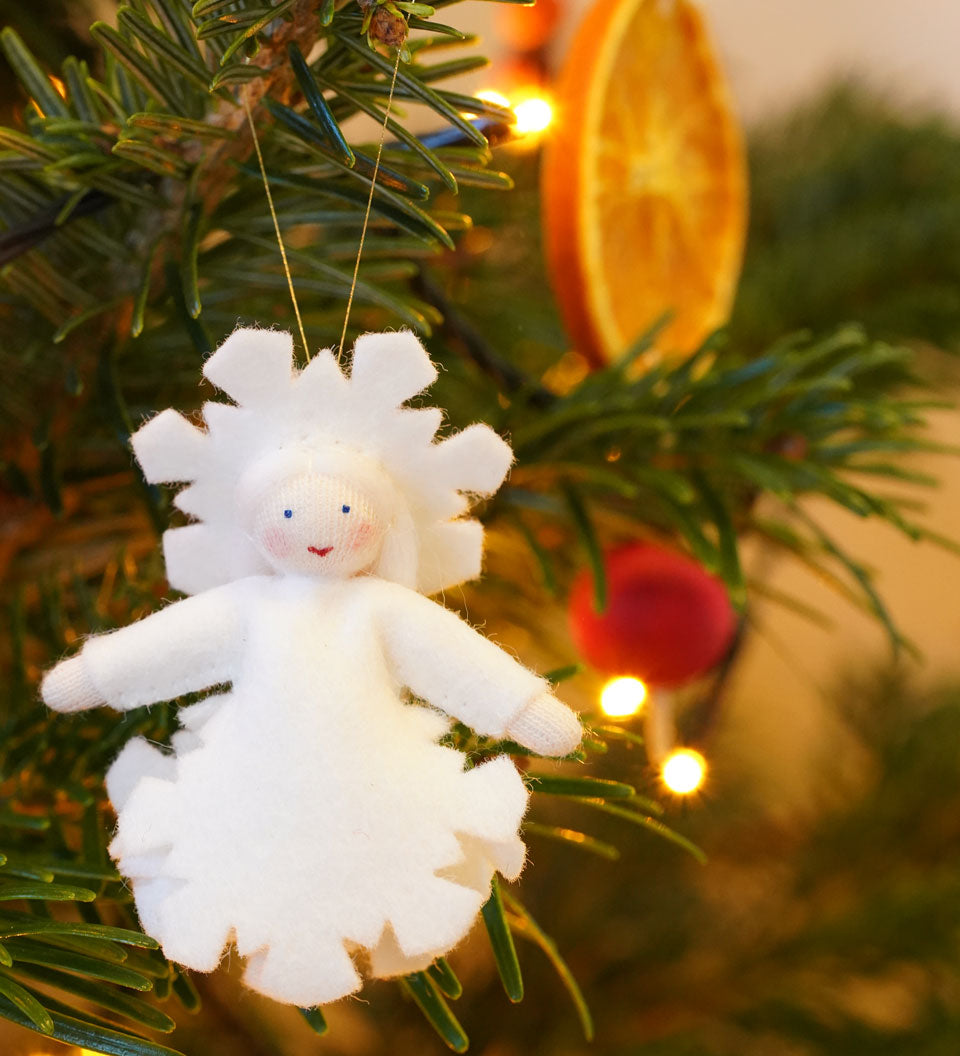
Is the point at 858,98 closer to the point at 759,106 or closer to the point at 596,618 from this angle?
the point at 759,106

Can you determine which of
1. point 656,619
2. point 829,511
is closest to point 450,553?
point 656,619

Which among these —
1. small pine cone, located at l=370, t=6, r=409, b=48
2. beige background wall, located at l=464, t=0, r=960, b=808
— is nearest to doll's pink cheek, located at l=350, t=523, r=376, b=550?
small pine cone, located at l=370, t=6, r=409, b=48

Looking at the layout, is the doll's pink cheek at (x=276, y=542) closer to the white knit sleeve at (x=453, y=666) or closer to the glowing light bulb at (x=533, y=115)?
the white knit sleeve at (x=453, y=666)

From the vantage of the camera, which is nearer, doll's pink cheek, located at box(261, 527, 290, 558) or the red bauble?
doll's pink cheek, located at box(261, 527, 290, 558)

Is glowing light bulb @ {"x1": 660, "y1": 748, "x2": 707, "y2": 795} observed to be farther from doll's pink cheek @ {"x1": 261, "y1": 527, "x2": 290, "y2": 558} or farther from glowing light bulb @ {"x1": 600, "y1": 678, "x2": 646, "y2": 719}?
doll's pink cheek @ {"x1": 261, "y1": 527, "x2": 290, "y2": 558}

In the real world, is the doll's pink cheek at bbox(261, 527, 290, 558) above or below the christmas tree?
below

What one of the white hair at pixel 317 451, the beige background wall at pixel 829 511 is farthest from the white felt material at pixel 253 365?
the beige background wall at pixel 829 511

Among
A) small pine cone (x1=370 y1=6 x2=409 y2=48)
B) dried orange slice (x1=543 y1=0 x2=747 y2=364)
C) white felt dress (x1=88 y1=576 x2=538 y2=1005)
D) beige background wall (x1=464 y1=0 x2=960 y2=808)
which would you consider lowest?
white felt dress (x1=88 y1=576 x2=538 y2=1005)

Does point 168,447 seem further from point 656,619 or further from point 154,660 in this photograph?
point 656,619
